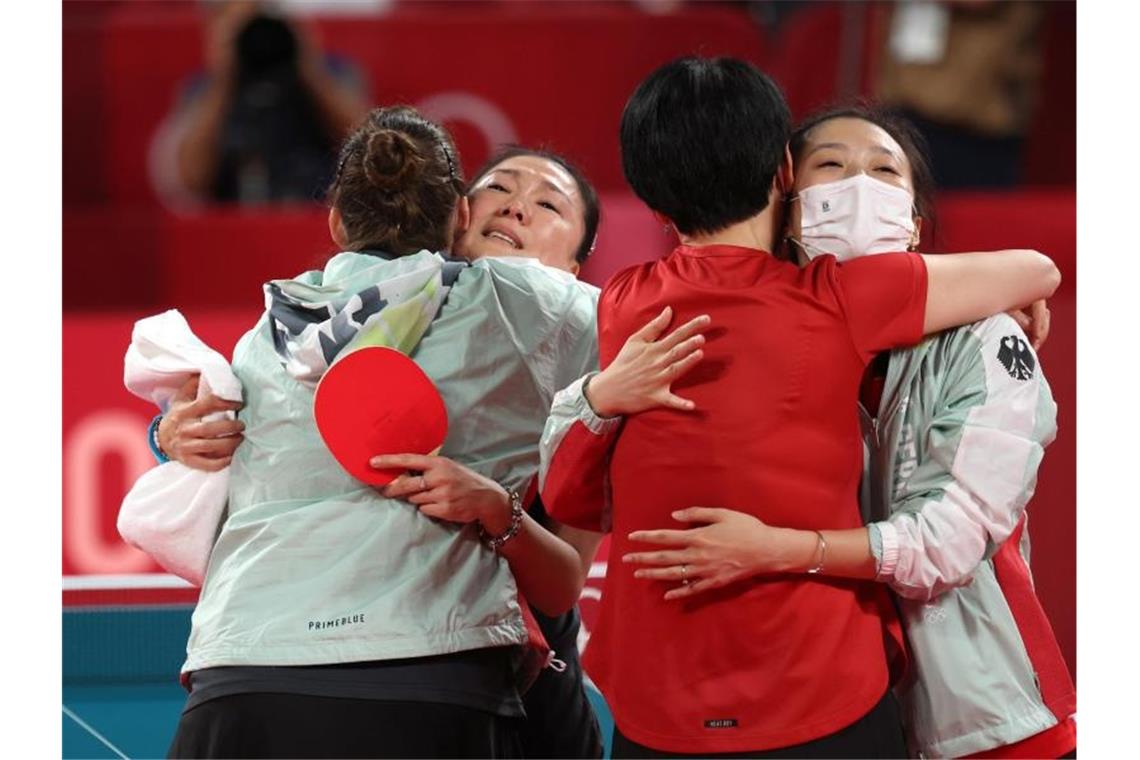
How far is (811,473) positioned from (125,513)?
116 cm

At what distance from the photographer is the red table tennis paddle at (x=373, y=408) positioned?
2.38m

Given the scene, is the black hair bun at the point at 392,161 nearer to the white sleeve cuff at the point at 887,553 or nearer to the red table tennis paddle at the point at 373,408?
the red table tennis paddle at the point at 373,408

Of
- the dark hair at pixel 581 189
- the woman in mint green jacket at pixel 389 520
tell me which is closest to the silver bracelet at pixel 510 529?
the woman in mint green jacket at pixel 389 520

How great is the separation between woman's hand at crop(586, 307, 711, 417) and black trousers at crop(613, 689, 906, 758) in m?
0.47

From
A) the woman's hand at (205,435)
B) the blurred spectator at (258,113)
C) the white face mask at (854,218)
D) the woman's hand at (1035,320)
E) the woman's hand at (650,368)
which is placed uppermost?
the blurred spectator at (258,113)

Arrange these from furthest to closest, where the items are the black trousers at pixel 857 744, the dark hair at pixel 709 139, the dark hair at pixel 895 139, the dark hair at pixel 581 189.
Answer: the dark hair at pixel 581 189
the dark hair at pixel 895 139
the dark hair at pixel 709 139
the black trousers at pixel 857 744

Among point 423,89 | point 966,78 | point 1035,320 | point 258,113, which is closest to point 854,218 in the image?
point 1035,320

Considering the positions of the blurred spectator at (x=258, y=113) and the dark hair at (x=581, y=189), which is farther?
the blurred spectator at (x=258, y=113)

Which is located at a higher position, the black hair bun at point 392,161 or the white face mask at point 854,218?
the black hair bun at point 392,161

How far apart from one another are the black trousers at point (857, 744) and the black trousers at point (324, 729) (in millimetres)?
311

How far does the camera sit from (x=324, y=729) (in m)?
2.33

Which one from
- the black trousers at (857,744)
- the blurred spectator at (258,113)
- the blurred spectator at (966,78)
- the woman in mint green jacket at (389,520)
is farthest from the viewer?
the blurred spectator at (258,113)

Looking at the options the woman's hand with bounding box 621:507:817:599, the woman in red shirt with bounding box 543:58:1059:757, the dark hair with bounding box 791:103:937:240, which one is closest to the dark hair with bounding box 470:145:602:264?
the dark hair with bounding box 791:103:937:240

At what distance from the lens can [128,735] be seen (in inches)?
137
